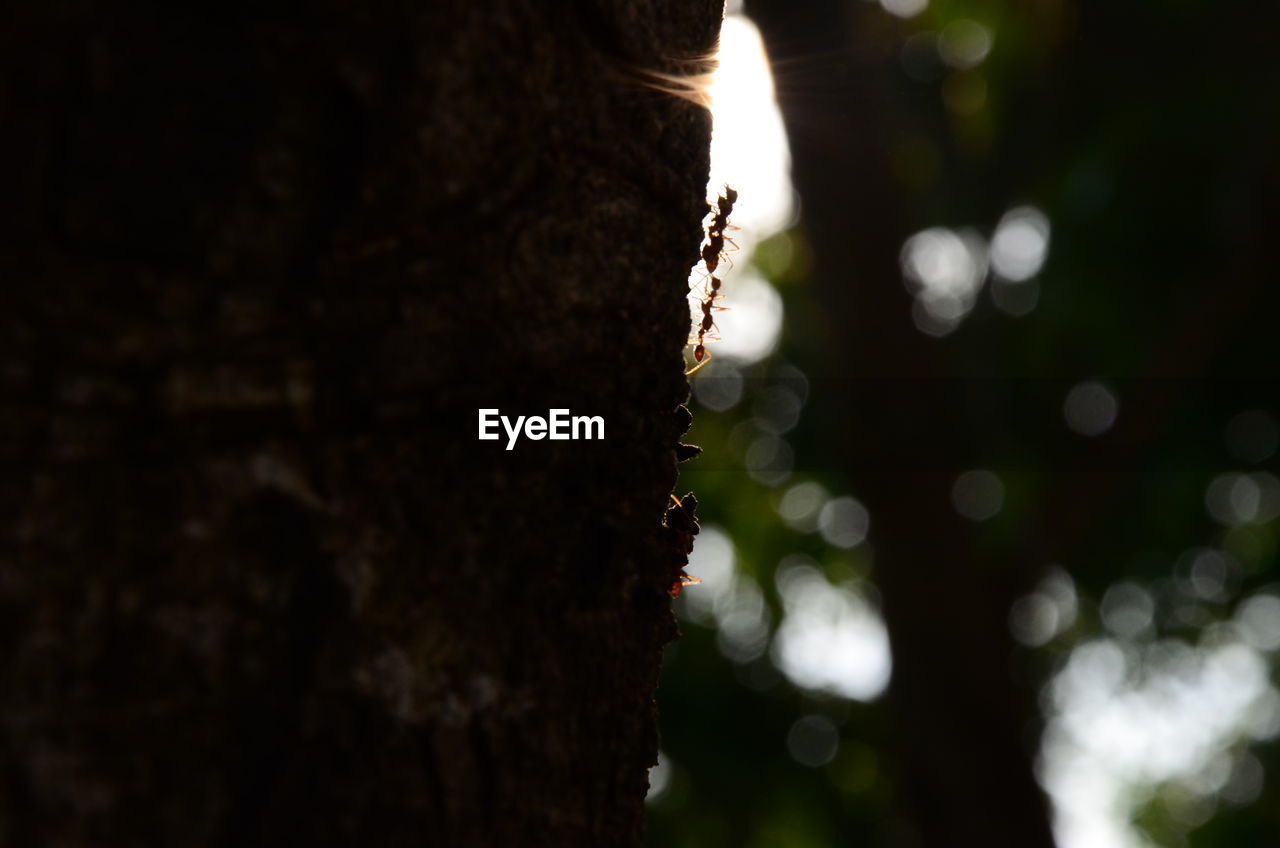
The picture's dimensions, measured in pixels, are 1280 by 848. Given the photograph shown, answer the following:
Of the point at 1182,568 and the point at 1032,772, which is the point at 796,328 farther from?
the point at 1032,772

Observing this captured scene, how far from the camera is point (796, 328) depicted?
1750cm

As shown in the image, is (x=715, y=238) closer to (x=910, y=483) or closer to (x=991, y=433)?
(x=910, y=483)

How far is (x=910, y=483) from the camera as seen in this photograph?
258 inches

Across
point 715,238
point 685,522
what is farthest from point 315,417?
point 715,238

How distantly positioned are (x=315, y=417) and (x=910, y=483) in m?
5.59

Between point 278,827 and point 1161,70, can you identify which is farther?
Result: point 1161,70

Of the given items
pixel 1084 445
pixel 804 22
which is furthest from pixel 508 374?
pixel 1084 445

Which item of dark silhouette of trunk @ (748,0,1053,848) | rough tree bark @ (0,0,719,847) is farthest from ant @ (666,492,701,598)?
dark silhouette of trunk @ (748,0,1053,848)

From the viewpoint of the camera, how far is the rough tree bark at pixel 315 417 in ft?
3.73

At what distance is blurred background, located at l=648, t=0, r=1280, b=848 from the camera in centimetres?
659

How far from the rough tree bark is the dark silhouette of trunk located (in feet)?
16.7

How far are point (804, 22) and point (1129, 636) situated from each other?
14.4 meters

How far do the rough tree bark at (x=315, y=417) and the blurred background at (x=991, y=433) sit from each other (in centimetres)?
203

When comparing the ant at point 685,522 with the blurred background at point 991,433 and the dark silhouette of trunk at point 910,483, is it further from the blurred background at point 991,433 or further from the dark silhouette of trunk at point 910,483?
the dark silhouette of trunk at point 910,483
